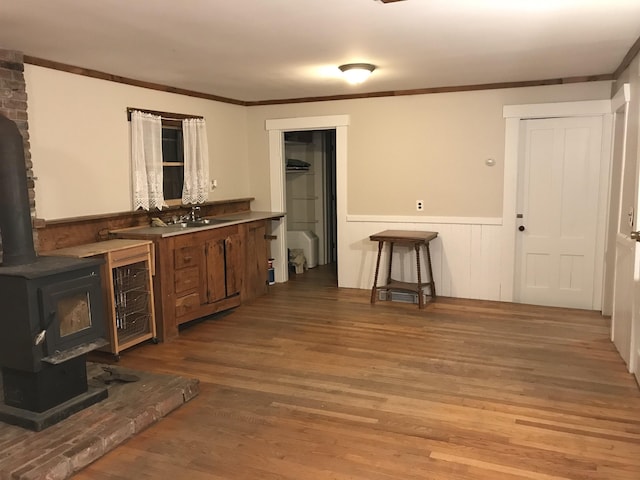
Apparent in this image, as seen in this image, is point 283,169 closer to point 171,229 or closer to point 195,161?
point 195,161

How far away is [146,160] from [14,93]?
4.56 feet

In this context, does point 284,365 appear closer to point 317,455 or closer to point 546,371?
point 317,455

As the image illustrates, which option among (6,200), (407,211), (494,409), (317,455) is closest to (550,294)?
(407,211)

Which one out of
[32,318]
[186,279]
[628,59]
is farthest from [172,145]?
[628,59]

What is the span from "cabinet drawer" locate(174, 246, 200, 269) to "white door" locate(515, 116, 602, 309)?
131 inches

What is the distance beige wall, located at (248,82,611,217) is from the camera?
5379 millimetres

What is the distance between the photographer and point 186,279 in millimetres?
4691

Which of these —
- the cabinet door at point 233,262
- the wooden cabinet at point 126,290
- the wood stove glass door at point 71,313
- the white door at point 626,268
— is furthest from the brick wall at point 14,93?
the white door at point 626,268

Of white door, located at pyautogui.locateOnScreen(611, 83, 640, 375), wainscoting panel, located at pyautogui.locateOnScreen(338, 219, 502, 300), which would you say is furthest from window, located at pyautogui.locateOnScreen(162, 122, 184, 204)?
white door, located at pyautogui.locateOnScreen(611, 83, 640, 375)

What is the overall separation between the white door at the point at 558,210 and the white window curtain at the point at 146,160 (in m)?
3.67

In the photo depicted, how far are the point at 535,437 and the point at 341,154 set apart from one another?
4.00m

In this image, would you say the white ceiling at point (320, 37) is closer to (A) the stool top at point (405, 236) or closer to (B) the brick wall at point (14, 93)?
(B) the brick wall at point (14, 93)

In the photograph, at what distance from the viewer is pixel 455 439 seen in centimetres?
278

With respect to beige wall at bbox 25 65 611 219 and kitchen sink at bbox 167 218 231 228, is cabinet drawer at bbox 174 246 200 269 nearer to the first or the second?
kitchen sink at bbox 167 218 231 228
